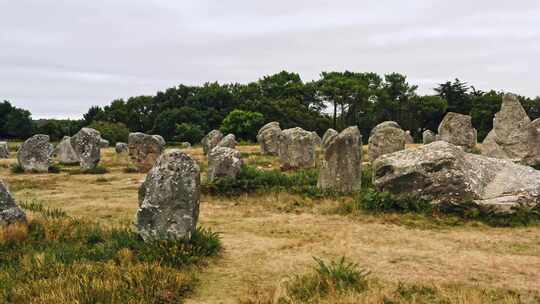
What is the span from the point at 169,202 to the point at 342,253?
3.30 metres

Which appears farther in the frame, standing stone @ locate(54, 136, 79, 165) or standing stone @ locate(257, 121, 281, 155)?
standing stone @ locate(257, 121, 281, 155)

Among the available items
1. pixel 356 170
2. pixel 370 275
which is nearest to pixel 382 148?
pixel 356 170

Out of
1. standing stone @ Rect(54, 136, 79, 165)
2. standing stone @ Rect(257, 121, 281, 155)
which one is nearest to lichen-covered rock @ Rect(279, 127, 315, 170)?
standing stone @ Rect(257, 121, 281, 155)

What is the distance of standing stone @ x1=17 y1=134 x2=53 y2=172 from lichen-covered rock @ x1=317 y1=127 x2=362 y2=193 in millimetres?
15341

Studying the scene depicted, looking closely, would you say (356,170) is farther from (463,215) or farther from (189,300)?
(189,300)

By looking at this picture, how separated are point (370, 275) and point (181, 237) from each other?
3364 mm

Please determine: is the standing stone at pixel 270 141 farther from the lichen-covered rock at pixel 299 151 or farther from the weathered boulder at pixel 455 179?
the weathered boulder at pixel 455 179

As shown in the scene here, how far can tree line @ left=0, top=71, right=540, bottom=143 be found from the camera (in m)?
62.0

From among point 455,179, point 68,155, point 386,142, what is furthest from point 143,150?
point 455,179

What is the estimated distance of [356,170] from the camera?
14609 mm

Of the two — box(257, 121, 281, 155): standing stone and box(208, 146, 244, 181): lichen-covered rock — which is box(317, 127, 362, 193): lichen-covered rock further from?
box(257, 121, 281, 155): standing stone

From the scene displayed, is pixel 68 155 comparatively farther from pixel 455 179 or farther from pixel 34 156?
pixel 455 179

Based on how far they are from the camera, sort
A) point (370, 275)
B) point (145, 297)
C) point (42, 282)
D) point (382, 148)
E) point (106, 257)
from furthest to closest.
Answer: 1. point (382, 148)
2. point (106, 257)
3. point (370, 275)
4. point (42, 282)
5. point (145, 297)

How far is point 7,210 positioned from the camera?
994 centimetres
